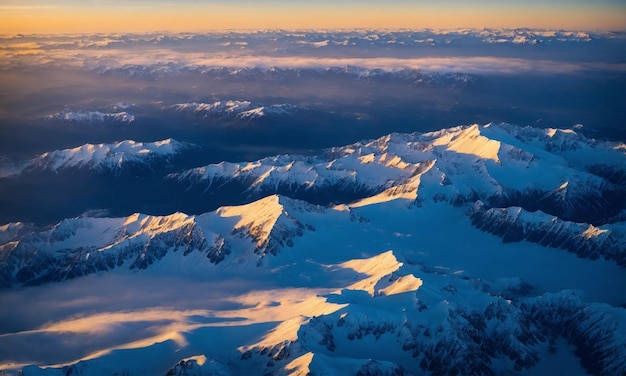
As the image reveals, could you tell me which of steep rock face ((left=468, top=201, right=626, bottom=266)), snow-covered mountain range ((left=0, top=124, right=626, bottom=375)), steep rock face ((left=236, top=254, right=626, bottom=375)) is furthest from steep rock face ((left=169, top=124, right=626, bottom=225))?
steep rock face ((left=236, top=254, right=626, bottom=375))

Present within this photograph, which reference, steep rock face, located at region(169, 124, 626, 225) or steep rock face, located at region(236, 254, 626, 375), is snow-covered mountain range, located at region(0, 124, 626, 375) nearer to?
steep rock face, located at region(236, 254, 626, 375)

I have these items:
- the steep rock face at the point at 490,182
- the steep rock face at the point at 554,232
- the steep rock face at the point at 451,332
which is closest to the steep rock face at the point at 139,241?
the steep rock face at the point at 451,332

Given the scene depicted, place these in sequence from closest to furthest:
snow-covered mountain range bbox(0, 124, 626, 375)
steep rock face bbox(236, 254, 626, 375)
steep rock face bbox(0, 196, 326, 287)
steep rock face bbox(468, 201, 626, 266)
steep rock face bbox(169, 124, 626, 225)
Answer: steep rock face bbox(236, 254, 626, 375), snow-covered mountain range bbox(0, 124, 626, 375), steep rock face bbox(0, 196, 326, 287), steep rock face bbox(468, 201, 626, 266), steep rock face bbox(169, 124, 626, 225)

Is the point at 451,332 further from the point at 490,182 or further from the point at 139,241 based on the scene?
the point at 490,182

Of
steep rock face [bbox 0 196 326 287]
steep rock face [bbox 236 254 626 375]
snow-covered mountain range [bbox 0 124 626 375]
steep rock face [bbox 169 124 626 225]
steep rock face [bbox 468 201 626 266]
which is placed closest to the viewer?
steep rock face [bbox 236 254 626 375]

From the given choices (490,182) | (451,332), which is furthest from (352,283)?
(490,182)

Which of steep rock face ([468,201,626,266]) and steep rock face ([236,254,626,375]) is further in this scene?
steep rock face ([468,201,626,266])
